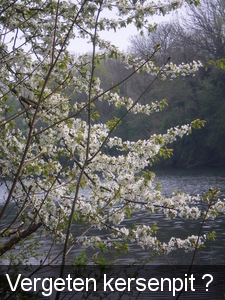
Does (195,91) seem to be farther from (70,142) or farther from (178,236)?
(70,142)

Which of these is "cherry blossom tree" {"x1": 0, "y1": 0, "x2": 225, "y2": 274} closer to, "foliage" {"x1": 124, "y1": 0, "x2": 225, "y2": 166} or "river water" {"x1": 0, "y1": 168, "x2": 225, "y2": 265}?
"river water" {"x1": 0, "y1": 168, "x2": 225, "y2": 265}

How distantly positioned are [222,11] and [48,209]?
38739 millimetres

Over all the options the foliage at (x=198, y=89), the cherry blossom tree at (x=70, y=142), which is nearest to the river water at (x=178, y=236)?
the cherry blossom tree at (x=70, y=142)

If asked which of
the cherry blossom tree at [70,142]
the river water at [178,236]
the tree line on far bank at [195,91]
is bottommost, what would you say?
the river water at [178,236]

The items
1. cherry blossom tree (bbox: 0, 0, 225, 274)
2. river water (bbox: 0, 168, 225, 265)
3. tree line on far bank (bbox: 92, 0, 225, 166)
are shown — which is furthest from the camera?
tree line on far bank (bbox: 92, 0, 225, 166)

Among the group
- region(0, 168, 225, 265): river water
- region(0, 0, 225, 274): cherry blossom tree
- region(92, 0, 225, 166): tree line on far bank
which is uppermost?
region(92, 0, 225, 166): tree line on far bank

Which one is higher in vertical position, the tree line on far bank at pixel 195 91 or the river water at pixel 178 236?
the tree line on far bank at pixel 195 91

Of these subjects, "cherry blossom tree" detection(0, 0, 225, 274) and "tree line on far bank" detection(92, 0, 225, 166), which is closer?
"cherry blossom tree" detection(0, 0, 225, 274)

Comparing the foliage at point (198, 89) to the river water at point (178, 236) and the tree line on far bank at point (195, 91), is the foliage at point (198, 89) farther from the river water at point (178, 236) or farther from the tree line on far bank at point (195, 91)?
the river water at point (178, 236)

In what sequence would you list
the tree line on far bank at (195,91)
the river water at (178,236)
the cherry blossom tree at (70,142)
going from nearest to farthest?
the cherry blossom tree at (70,142), the river water at (178,236), the tree line on far bank at (195,91)

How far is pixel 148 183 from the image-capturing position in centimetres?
511

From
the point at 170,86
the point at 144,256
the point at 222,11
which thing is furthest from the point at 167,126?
the point at 144,256

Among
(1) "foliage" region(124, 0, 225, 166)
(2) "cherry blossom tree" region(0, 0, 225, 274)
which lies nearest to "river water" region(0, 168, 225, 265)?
A: (2) "cherry blossom tree" region(0, 0, 225, 274)

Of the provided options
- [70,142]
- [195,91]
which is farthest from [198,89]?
[70,142]
